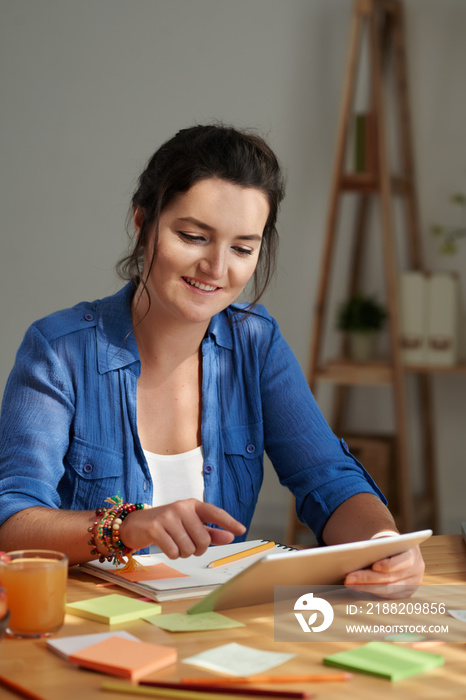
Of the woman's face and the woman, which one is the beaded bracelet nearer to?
the woman

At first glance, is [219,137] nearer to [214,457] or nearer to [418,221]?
[214,457]

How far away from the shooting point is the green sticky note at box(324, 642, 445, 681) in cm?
79

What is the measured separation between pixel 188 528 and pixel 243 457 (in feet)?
1.78

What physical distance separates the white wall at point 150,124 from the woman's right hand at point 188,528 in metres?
2.47

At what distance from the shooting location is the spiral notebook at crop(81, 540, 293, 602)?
3.31 feet

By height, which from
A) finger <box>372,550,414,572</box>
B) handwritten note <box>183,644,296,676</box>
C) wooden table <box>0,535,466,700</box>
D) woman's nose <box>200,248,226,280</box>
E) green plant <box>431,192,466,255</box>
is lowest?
wooden table <box>0,535,466,700</box>

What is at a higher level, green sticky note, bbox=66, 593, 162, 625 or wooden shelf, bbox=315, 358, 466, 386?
wooden shelf, bbox=315, 358, 466, 386

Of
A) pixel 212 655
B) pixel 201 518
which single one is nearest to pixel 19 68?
pixel 201 518

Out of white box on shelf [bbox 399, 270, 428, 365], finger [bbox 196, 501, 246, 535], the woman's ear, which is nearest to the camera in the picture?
finger [bbox 196, 501, 246, 535]

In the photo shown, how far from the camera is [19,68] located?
3639 mm

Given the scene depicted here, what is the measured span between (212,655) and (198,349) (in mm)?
826

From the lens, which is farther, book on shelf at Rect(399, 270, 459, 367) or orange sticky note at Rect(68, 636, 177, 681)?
book on shelf at Rect(399, 270, 459, 367)

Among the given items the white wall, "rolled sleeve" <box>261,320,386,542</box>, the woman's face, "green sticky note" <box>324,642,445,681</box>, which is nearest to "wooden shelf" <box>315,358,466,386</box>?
the white wall

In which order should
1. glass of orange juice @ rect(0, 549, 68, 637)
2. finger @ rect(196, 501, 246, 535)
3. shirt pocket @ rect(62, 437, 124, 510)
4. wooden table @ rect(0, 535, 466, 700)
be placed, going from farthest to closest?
1. shirt pocket @ rect(62, 437, 124, 510)
2. finger @ rect(196, 501, 246, 535)
3. glass of orange juice @ rect(0, 549, 68, 637)
4. wooden table @ rect(0, 535, 466, 700)
